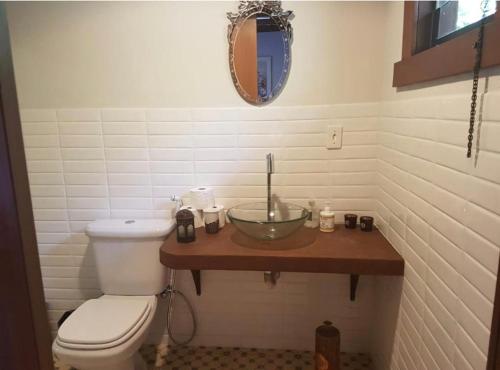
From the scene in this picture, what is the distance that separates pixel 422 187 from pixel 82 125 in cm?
162

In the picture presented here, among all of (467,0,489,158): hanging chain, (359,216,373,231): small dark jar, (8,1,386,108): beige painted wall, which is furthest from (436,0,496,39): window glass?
(359,216,373,231): small dark jar

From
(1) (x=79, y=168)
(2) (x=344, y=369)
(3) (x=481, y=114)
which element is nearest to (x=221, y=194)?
(1) (x=79, y=168)

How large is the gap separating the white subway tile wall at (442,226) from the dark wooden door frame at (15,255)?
37.1 inches

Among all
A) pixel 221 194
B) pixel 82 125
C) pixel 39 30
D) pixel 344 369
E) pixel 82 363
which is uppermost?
pixel 39 30

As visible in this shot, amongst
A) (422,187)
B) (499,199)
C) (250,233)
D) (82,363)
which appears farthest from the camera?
(250,233)

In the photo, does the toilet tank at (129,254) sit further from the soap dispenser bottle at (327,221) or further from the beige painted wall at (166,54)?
the soap dispenser bottle at (327,221)

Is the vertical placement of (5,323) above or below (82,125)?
below

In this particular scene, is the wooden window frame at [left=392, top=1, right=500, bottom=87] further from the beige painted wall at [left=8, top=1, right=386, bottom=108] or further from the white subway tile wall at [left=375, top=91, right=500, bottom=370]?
the beige painted wall at [left=8, top=1, right=386, bottom=108]

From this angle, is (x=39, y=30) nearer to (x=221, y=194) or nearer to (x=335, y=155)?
(x=221, y=194)

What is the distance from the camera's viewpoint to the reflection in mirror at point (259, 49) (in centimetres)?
168

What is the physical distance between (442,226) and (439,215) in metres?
0.04

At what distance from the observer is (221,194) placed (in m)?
1.88

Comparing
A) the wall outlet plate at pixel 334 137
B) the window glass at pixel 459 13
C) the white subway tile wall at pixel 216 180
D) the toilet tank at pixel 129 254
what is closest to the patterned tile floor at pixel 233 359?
the white subway tile wall at pixel 216 180

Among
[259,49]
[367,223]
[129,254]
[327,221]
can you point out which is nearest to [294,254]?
[327,221]
